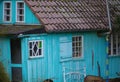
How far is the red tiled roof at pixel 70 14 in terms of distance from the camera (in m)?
23.6

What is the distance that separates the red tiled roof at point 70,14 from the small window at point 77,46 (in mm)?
768

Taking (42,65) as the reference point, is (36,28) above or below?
above

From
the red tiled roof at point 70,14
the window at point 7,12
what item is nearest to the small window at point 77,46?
the red tiled roof at point 70,14

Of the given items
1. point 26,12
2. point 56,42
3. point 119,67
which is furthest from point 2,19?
point 119,67

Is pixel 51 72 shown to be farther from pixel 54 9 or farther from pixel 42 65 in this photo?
pixel 54 9

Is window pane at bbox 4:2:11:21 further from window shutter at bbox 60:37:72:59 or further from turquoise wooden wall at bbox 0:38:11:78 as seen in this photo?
window shutter at bbox 60:37:72:59

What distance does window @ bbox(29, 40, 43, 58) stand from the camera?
2285 centimetres

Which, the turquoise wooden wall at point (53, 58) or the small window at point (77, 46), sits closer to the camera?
the turquoise wooden wall at point (53, 58)

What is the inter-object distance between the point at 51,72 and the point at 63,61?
0.98 metres

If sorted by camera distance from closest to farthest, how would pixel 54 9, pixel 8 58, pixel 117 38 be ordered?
pixel 8 58 < pixel 54 9 < pixel 117 38

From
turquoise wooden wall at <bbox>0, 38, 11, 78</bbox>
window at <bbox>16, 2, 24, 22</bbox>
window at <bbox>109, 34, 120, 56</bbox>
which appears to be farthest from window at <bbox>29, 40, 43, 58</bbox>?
window at <bbox>109, 34, 120, 56</bbox>

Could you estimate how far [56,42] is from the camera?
23969 mm

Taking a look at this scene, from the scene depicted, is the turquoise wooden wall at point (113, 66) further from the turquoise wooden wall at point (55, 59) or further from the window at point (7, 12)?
the window at point (7, 12)

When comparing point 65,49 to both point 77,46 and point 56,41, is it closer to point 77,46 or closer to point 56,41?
point 56,41
